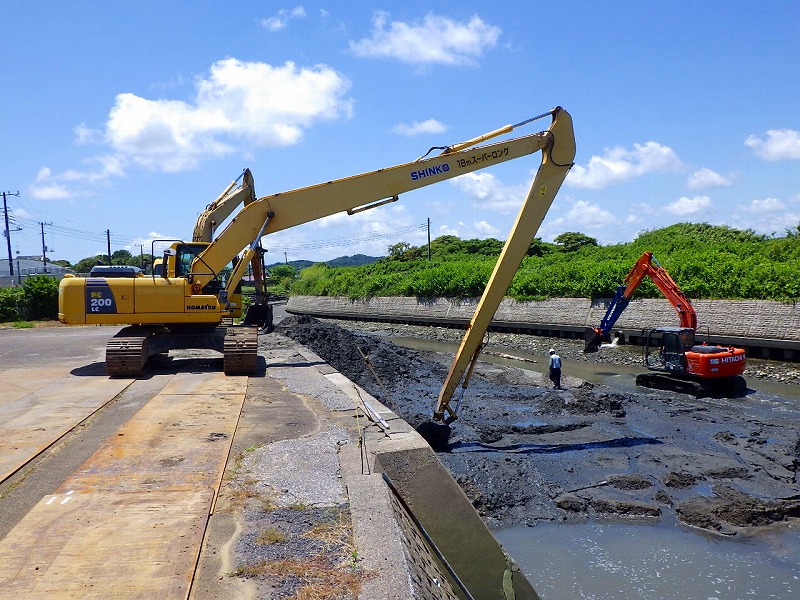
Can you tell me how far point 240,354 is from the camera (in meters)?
13.3

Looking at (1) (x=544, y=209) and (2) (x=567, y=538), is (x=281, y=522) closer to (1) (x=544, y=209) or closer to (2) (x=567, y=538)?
(2) (x=567, y=538)

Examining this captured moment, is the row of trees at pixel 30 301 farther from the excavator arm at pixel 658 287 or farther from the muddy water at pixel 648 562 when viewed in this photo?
the muddy water at pixel 648 562

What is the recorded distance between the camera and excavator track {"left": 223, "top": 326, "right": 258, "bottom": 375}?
1334 centimetres

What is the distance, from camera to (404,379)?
17984mm

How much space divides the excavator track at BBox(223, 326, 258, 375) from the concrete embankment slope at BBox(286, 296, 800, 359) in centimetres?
1502

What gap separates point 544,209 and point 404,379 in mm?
7820

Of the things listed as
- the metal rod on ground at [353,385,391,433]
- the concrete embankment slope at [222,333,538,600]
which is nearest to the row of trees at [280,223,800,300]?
the metal rod on ground at [353,385,391,433]

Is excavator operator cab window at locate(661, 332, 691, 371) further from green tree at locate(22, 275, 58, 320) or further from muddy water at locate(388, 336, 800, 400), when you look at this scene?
green tree at locate(22, 275, 58, 320)

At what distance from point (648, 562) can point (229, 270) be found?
10593 mm

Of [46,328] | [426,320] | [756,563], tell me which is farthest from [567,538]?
[426,320]

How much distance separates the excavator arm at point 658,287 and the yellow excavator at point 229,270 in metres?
7.35

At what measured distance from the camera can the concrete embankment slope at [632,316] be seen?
69.6 ft

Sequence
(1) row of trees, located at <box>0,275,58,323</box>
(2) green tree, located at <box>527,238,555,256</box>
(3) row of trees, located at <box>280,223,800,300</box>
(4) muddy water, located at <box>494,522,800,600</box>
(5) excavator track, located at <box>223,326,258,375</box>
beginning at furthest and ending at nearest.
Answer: (2) green tree, located at <box>527,238,555,256</box>
(1) row of trees, located at <box>0,275,58,323</box>
(3) row of trees, located at <box>280,223,800,300</box>
(5) excavator track, located at <box>223,326,258,375</box>
(4) muddy water, located at <box>494,522,800,600</box>

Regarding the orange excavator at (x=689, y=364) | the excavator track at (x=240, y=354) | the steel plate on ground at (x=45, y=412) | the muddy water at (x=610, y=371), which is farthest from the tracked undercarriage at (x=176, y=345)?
the muddy water at (x=610, y=371)
